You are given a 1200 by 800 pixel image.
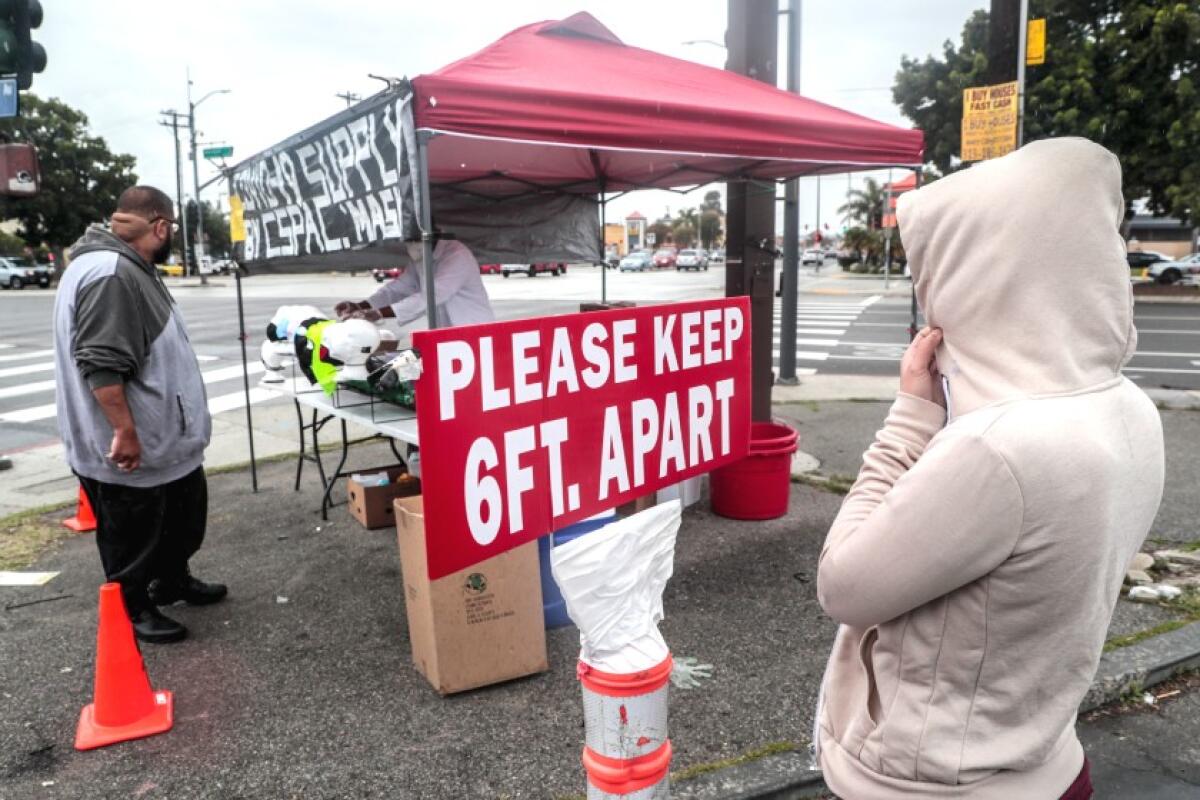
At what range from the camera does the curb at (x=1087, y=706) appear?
267cm

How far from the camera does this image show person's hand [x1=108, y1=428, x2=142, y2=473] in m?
3.46

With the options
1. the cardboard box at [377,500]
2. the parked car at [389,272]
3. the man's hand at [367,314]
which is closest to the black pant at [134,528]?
the cardboard box at [377,500]

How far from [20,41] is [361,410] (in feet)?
14.4

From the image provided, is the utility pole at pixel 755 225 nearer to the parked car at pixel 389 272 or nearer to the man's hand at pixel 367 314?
the man's hand at pixel 367 314

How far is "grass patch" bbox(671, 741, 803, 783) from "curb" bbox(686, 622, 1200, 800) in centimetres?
2

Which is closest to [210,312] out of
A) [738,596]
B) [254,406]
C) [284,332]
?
[254,406]

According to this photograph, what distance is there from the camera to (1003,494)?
112cm

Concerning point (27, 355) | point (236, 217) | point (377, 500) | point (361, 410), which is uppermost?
point (236, 217)

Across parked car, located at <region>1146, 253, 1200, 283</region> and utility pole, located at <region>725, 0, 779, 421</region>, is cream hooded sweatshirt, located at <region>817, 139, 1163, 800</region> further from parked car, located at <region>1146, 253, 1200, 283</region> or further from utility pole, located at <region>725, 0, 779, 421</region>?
parked car, located at <region>1146, 253, 1200, 283</region>

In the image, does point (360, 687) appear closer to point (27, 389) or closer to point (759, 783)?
point (759, 783)

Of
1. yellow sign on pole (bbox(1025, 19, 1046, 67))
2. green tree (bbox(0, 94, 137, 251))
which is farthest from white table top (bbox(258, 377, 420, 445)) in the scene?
green tree (bbox(0, 94, 137, 251))

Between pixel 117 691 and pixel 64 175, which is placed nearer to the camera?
pixel 117 691

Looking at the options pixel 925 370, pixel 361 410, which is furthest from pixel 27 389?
pixel 925 370

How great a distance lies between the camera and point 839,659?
1.49m
